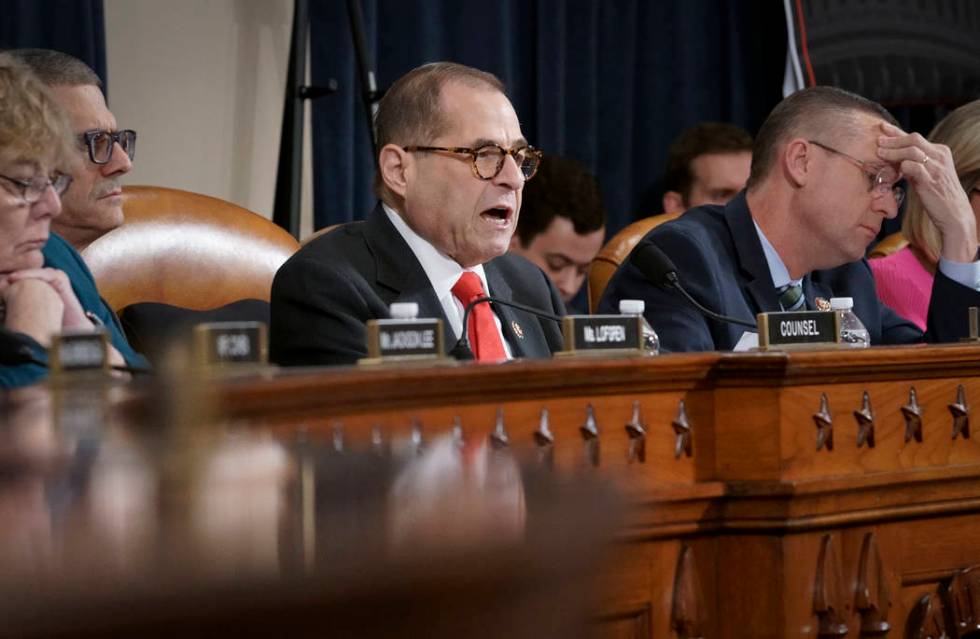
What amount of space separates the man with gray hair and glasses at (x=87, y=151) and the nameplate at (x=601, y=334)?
114 centimetres

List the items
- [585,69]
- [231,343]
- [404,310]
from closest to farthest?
[231,343] → [404,310] → [585,69]

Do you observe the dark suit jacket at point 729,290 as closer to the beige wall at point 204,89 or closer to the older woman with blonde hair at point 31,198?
the older woman with blonde hair at point 31,198

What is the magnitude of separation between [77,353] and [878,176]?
1.96m

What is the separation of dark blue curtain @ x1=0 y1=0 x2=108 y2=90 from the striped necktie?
1594mm

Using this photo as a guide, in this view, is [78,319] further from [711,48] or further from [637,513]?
[711,48]

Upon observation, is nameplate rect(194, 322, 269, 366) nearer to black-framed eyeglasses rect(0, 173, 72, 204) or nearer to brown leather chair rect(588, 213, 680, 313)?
black-framed eyeglasses rect(0, 173, 72, 204)

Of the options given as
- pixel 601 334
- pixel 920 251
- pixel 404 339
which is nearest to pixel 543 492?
pixel 404 339

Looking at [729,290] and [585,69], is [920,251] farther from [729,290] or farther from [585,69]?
[585,69]

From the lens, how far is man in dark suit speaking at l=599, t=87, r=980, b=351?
280 cm

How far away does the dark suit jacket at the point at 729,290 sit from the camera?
8.45 ft

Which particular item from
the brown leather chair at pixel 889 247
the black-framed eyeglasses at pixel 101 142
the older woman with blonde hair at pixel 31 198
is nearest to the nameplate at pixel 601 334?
the older woman with blonde hair at pixel 31 198

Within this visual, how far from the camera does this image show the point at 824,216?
2891 mm

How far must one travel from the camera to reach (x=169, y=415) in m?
0.75

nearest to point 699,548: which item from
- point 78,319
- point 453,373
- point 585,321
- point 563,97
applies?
point 585,321
